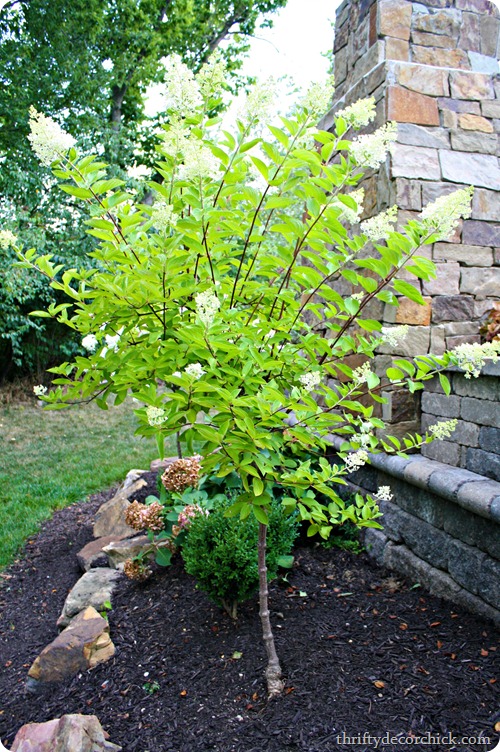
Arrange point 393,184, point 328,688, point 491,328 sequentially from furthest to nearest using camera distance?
1. point 393,184
2. point 491,328
3. point 328,688

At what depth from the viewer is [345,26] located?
13.1 ft

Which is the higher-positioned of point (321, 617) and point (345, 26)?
point (345, 26)

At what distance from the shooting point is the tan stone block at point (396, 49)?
3.41 m

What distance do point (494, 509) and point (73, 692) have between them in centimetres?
188

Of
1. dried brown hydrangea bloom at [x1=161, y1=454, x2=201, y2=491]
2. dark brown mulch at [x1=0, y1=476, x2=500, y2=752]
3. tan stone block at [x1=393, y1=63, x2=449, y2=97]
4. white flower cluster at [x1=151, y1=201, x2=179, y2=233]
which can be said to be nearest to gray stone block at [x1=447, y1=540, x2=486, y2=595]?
dark brown mulch at [x1=0, y1=476, x2=500, y2=752]

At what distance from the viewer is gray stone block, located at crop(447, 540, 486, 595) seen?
2475 mm

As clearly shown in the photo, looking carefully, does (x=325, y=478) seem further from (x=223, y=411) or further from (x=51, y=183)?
(x=51, y=183)

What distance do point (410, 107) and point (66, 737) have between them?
343cm

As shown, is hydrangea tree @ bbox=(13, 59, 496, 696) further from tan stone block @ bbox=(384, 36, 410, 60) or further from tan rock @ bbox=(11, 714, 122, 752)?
tan stone block @ bbox=(384, 36, 410, 60)

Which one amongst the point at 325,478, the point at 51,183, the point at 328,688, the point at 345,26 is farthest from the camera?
the point at 51,183

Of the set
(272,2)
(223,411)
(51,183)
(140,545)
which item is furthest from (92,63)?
(223,411)

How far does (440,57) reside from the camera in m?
3.49

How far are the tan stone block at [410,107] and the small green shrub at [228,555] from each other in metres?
2.33

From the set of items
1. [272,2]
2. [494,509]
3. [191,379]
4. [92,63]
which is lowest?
[494,509]
